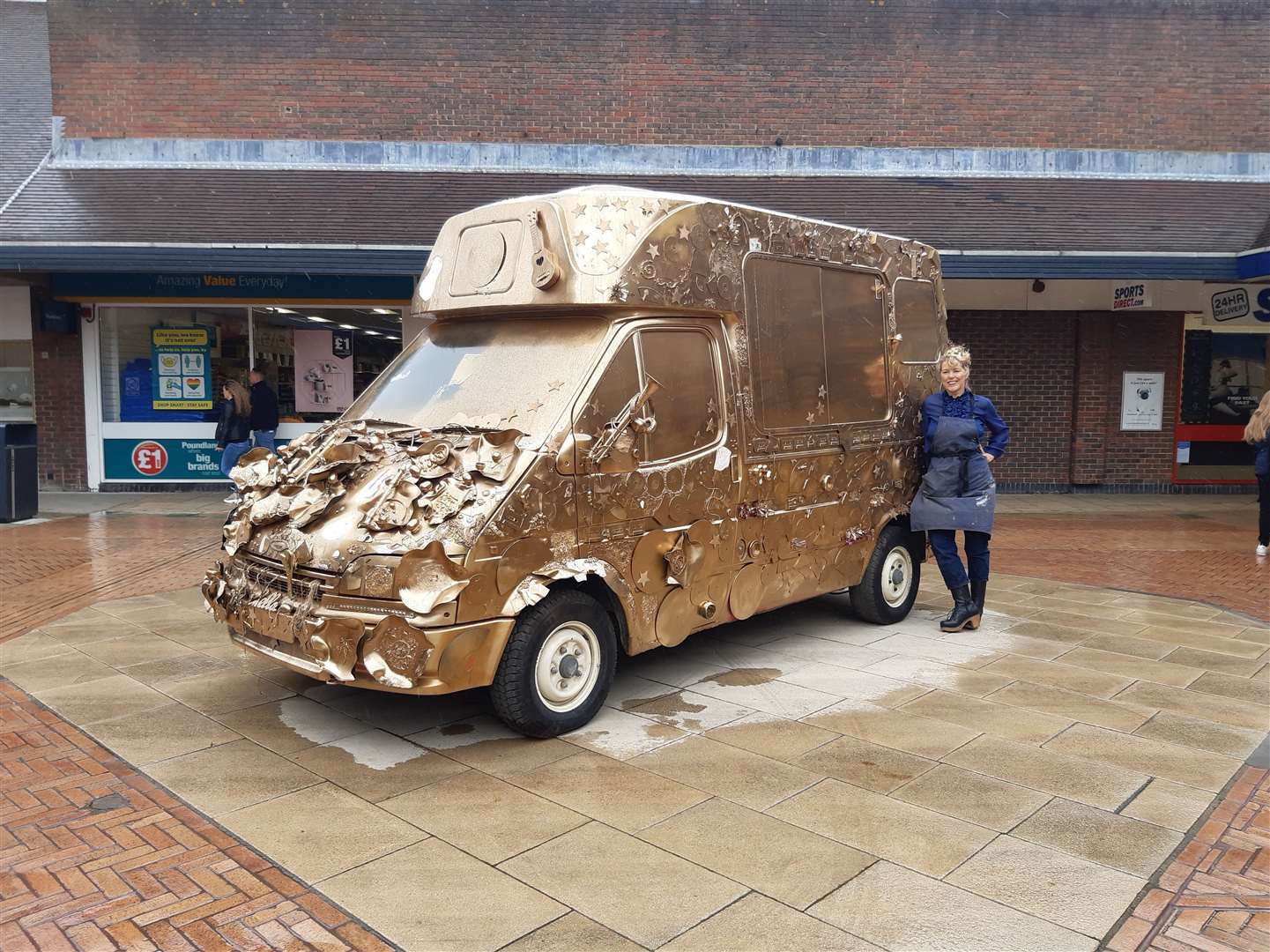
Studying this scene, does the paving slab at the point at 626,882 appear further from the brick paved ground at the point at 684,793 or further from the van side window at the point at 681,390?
the van side window at the point at 681,390

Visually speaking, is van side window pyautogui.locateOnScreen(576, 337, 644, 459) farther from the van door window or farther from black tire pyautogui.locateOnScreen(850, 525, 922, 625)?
black tire pyautogui.locateOnScreen(850, 525, 922, 625)

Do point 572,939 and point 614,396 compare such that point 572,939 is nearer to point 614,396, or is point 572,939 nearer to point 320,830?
point 320,830

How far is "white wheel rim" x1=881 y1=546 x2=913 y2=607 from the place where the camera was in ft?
23.1

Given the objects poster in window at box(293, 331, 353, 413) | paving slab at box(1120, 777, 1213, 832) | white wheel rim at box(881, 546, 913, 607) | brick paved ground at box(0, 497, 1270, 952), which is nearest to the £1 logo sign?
poster in window at box(293, 331, 353, 413)

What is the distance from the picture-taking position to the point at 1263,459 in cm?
1031

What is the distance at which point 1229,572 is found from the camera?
9.53 m

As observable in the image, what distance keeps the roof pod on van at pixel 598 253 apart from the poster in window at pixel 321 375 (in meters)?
9.45

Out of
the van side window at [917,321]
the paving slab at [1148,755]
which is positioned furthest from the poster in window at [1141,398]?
the paving slab at [1148,755]

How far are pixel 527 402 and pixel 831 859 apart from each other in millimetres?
2538

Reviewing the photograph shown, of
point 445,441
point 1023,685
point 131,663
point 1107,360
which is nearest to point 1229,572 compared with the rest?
point 1023,685

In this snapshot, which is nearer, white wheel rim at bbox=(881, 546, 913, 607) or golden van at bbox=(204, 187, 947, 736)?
golden van at bbox=(204, 187, 947, 736)

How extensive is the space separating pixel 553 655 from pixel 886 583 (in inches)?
129

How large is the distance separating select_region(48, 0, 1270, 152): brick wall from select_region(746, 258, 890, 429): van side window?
29.4 feet

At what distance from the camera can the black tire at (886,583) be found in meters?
6.90
